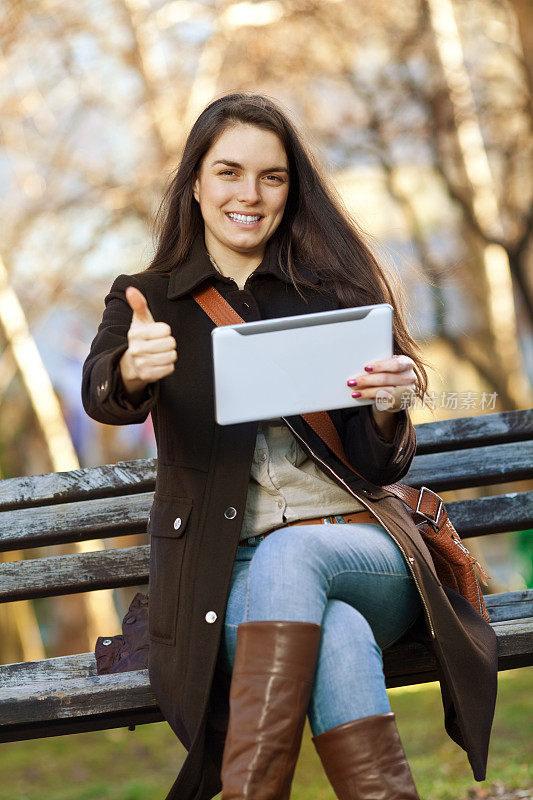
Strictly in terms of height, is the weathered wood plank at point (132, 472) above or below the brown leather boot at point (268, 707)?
above

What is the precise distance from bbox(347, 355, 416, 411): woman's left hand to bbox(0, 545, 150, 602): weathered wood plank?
3.89ft

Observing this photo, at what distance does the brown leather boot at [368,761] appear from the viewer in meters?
1.85

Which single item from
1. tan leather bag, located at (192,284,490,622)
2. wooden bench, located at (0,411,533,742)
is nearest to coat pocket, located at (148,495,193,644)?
tan leather bag, located at (192,284,490,622)

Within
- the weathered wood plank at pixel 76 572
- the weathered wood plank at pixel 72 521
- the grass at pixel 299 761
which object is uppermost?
the weathered wood plank at pixel 72 521

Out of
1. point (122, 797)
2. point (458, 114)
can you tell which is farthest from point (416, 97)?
point (122, 797)

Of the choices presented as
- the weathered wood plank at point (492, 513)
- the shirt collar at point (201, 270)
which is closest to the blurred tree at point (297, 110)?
the weathered wood plank at point (492, 513)

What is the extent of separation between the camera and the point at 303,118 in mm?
8992

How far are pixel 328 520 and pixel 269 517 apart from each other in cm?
15

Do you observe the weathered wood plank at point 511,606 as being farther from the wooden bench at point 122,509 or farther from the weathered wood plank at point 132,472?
the weathered wood plank at point 132,472

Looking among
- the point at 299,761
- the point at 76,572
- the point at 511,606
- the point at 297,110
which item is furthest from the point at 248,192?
the point at 297,110

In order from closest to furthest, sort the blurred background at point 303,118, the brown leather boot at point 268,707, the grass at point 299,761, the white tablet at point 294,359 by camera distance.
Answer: the brown leather boot at point 268,707, the white tablet at point 294,359, the grass at point 299,761, the blurred background at point 303,118

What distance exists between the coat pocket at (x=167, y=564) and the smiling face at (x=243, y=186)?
0.73 m

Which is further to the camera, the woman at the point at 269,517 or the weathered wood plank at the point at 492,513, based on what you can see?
the weathered wood plank at the point at 492,513

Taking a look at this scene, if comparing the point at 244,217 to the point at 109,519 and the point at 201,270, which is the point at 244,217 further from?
the point at 109,519
